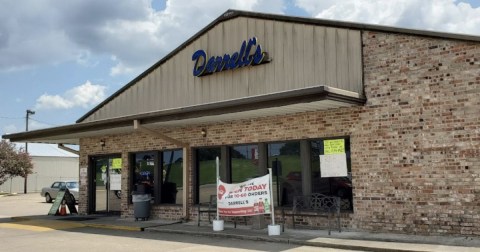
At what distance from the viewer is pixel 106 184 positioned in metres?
17.9

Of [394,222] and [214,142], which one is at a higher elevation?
[214,142]

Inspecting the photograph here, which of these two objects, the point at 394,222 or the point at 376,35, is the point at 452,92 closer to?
the point at 376,35

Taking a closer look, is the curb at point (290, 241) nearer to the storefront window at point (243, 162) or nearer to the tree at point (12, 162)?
the storefront window at point (243, 162)

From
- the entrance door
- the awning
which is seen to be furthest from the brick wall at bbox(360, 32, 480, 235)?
the entrance door

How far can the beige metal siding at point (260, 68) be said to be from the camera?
1183cm

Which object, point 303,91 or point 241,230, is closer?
point 303,91

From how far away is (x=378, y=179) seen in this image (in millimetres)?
11094

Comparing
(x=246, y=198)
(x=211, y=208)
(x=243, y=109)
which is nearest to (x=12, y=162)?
(x=211, y=208)

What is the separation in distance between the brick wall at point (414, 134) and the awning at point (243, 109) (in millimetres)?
595

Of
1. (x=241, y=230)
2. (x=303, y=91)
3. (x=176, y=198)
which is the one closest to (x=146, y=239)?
(x=241, y=230)

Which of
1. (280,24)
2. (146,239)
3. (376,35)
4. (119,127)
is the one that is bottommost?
(146,239)

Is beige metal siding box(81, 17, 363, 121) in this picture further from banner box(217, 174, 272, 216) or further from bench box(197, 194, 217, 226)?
bench box(197, 194, 217, 226)

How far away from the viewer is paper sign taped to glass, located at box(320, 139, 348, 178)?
11742 mm

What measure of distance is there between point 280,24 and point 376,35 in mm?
2803
